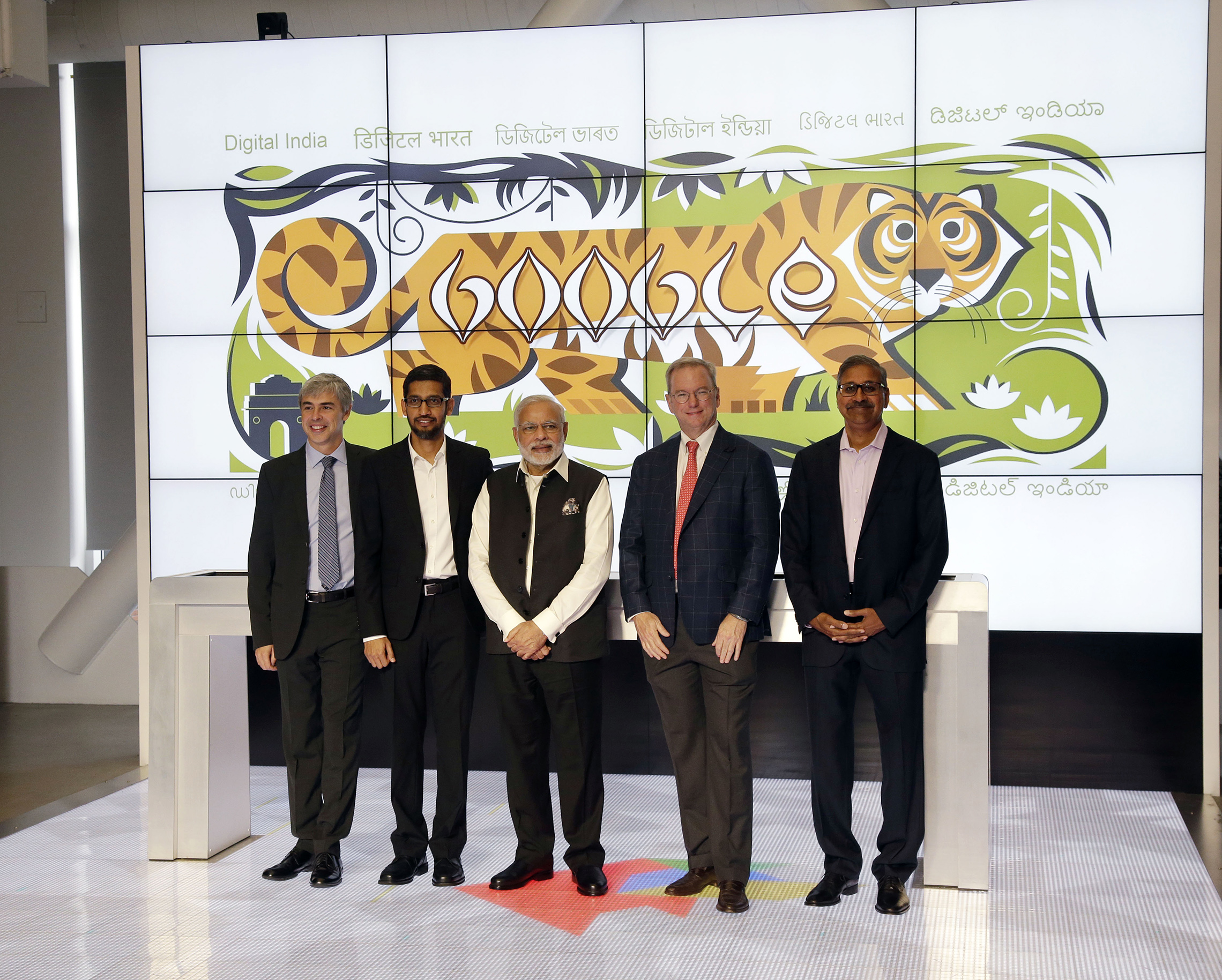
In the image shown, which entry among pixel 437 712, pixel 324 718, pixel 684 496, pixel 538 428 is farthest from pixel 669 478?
pixel 324 718

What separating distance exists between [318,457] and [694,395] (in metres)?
1.31

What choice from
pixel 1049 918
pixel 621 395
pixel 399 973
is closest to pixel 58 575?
pixel 621 395

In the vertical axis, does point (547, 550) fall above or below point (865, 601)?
above

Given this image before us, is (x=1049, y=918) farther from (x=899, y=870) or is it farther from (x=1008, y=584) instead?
(x=1008, y=584)

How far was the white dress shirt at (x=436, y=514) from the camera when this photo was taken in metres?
3.75

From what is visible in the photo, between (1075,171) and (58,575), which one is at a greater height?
(1075,171)

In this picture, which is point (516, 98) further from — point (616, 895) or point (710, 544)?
point (616, 895)

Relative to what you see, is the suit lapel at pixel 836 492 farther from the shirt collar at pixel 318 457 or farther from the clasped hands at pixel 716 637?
the shirt collar at pixel 318 457

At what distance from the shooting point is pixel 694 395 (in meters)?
3.56

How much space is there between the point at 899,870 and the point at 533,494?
1.68 metres

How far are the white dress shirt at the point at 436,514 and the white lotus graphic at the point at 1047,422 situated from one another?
2741mm

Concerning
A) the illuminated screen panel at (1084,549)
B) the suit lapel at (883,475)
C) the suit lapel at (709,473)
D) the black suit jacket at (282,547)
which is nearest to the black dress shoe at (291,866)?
the black suit jacket at (282,547)

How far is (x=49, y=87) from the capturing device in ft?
25.9

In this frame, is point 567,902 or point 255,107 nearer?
point 567,902
